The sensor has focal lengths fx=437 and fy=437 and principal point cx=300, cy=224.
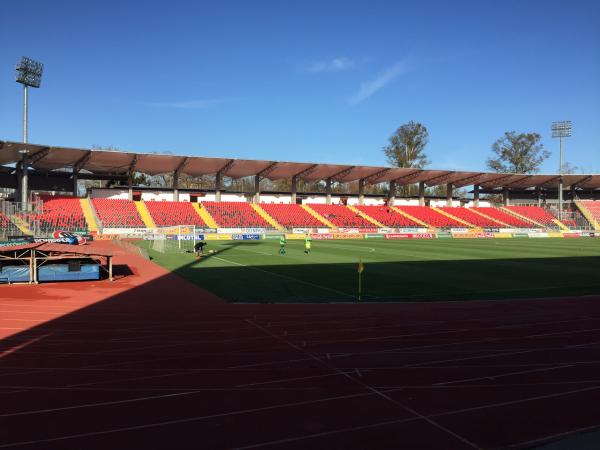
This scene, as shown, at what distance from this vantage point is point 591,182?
242 ft

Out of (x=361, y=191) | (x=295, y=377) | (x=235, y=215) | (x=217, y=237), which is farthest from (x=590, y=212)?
(x=295, y=377)

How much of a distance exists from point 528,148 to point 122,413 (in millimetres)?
101617

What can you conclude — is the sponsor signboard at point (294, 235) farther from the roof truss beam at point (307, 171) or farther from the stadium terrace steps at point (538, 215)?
the stadium terrace steps at point (538, 215)

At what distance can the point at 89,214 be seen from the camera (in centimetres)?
4769

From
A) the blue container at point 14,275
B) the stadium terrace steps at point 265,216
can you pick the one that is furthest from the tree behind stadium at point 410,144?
the blue container at point 14,275

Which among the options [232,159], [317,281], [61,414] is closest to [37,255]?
[317,281]

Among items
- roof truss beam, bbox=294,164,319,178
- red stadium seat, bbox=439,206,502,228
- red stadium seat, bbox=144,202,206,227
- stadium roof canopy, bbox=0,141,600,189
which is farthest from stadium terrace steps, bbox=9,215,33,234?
red stadium seat, bbox=439,206,502,228

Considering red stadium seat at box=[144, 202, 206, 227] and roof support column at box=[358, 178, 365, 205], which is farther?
roof support column at box=[358, 178, 365, 205]

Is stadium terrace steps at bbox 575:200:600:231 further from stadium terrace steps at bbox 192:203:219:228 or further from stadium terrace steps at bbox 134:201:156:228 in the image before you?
stadium terrace steps at bbox 134:201:156:228

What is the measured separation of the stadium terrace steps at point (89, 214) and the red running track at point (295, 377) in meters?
34.0

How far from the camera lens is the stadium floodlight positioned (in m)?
50.3

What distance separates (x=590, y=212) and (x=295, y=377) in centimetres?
8052

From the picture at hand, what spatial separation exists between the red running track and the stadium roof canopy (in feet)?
124

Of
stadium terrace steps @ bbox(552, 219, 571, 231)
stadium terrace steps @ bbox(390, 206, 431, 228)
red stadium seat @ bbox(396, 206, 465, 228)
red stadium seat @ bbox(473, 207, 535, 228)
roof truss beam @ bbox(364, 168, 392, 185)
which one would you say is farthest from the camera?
stadium terrace steps @ bbox(552, 219, 571, 231)
